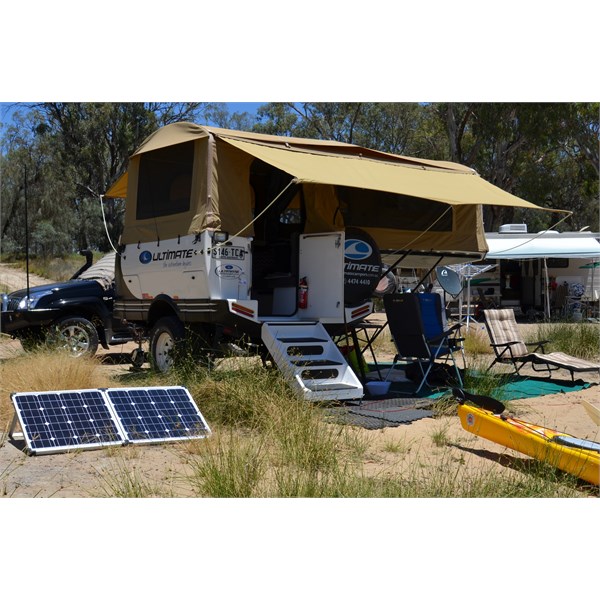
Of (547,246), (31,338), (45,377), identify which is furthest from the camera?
(547,246)

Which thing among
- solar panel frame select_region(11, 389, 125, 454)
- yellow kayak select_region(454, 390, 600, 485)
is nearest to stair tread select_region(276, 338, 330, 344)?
yellow kayak select_region(454, 390, 600, 485)

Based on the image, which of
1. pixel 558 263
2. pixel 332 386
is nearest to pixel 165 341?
pixel 332 386

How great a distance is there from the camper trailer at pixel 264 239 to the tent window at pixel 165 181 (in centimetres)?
2

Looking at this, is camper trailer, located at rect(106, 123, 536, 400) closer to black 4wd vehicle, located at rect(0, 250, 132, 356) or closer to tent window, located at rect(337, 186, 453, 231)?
tent window, located at rect(337, 186, 453, 231)

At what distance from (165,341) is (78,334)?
2.32 meters

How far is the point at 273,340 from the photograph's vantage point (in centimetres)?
808

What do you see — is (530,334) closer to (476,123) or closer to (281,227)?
(281,227)

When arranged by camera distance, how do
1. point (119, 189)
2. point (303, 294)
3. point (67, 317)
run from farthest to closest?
1. point (119, 189)
2. point (67, 317)
3. point (303, 294)

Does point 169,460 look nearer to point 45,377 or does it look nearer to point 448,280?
point 45,377

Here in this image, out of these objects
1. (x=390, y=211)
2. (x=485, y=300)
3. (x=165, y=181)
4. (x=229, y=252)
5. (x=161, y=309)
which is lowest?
(x=485, y=300)

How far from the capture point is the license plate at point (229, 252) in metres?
8.17

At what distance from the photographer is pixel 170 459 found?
227 inches

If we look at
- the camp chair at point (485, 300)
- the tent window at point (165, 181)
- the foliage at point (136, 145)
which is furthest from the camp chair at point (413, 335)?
the foliage at point (136, 145)

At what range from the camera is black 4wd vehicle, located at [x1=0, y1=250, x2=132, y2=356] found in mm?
10719
